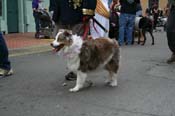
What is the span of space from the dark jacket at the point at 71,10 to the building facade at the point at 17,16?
11025 mm

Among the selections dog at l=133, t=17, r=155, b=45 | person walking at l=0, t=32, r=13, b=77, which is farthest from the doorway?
person walking at l=0, t=32, r=13, b=77

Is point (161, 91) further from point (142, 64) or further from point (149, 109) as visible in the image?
point (142, 64)

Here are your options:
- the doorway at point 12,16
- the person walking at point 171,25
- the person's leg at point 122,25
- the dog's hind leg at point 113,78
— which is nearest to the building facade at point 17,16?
the doorway at point 12,16

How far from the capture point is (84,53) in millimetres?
7215

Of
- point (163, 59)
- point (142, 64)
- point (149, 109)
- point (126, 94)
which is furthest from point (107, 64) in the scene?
point (163, 59)

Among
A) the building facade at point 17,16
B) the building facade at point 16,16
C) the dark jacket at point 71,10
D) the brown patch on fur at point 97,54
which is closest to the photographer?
the brown patch on fur at point 97,54

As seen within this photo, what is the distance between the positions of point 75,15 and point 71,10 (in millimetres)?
115

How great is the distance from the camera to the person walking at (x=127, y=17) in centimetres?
1543

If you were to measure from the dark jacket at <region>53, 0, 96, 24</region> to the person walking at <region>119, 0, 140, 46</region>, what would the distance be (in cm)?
751

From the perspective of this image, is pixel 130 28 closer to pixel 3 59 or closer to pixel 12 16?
pixel 12 16

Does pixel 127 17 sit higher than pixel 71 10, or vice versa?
pixel 71 10

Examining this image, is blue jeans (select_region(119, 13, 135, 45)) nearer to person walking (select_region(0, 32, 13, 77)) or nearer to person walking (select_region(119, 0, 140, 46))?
person walking (select_region(119, 0, 140, 46))

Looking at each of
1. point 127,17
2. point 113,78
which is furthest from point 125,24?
point 113,78

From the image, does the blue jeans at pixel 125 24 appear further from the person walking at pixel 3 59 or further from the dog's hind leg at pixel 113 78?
the dog's hind leg at pixel 113 78
